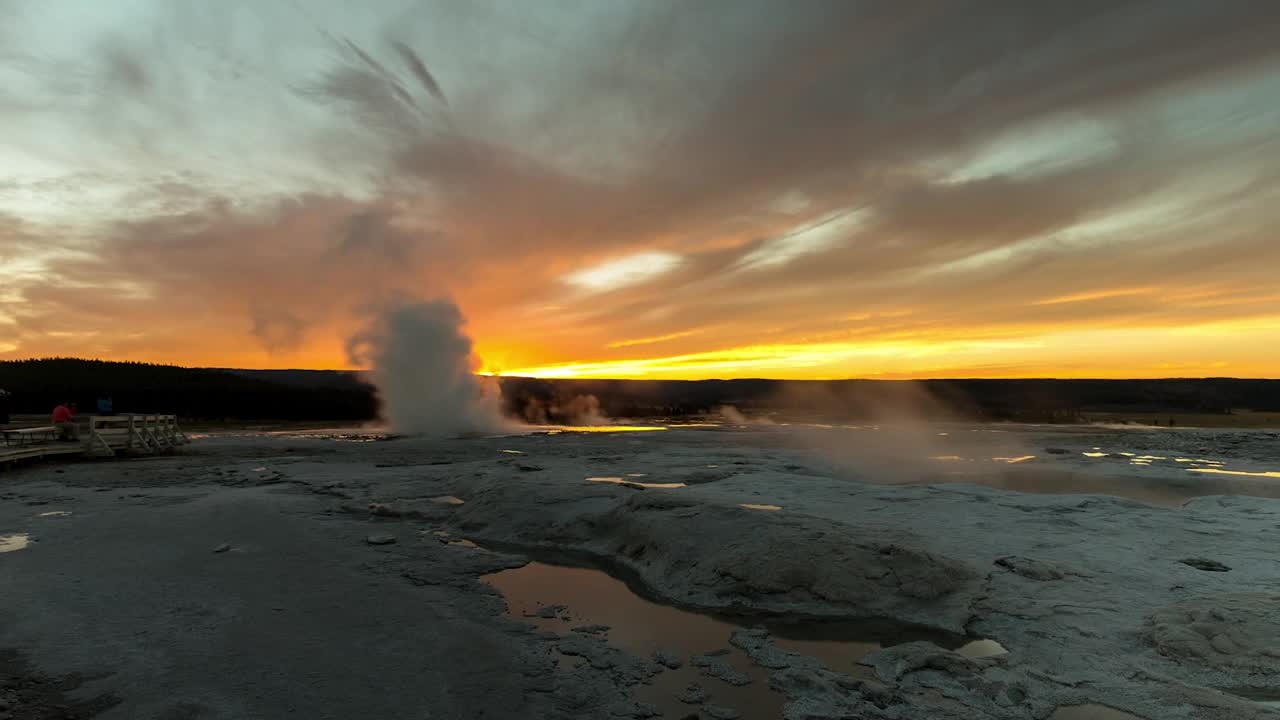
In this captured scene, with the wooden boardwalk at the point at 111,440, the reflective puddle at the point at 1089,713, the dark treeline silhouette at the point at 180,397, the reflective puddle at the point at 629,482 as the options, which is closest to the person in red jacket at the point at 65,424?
the wooden boardwalk at the point at 111,440

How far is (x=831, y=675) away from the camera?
5.86 meters

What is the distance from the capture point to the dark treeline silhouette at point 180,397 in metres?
60.2

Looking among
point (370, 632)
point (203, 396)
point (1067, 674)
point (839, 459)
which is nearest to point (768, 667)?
point (1067, 674)

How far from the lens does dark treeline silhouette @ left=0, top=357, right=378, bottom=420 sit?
197 feet

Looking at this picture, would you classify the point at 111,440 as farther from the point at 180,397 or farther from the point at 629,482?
the point at 180,397

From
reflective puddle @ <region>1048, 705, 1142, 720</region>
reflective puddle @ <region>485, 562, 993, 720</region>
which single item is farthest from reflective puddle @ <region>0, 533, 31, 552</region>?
reflective puddle @ <region>1048, 705, 1142, 720</region>

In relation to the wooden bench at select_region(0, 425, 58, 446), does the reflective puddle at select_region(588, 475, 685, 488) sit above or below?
below

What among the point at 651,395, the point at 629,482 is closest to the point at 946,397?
the point at 651,395

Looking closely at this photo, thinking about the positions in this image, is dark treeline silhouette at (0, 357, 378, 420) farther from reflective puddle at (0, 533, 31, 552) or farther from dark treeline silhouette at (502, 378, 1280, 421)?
reflective puddle at (0, 533, 31, 552)

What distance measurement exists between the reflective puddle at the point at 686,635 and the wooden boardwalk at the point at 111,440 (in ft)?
74.1

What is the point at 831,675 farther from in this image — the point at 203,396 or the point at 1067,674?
the point at 203,396

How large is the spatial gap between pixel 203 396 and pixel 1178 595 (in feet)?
255

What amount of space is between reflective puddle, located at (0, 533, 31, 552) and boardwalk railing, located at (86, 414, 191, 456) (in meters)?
16.4

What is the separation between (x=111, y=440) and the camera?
2433 centimetres
